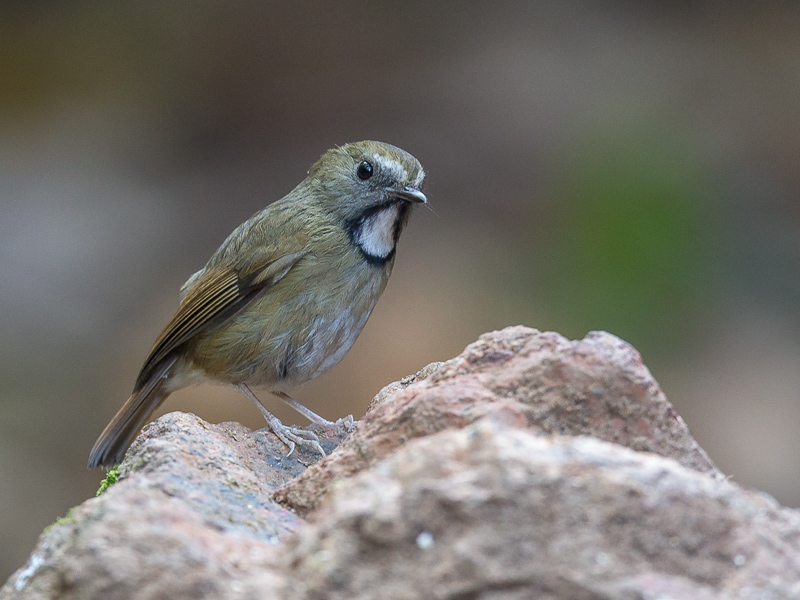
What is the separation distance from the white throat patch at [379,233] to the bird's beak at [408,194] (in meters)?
0.08

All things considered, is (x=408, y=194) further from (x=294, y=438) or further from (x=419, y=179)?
(x=294, y=438)

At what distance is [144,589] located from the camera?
5.84 feet

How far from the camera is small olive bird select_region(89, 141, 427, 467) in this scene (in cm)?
464

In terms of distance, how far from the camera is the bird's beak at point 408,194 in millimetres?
4770

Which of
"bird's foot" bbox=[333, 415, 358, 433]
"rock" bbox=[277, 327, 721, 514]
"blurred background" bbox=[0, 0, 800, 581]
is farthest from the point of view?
"blurred background" bbox=[0, 0, 800, 581]

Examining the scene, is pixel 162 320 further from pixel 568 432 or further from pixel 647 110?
pixel 568 432

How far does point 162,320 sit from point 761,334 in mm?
5860

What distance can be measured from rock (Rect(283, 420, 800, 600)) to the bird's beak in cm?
299

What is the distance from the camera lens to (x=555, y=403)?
2.33m

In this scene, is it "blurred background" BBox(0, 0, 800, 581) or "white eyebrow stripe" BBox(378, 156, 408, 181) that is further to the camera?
"blurred background" BBox(0, 0, 800, 581)

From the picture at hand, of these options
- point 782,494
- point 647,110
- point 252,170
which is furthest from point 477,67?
point 782,494

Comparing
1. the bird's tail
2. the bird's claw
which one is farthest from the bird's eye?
the bird's claw

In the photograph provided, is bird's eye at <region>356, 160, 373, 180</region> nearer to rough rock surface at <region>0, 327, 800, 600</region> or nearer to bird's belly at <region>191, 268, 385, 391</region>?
bird's belly at <region>191, 268, 385, 391</region>

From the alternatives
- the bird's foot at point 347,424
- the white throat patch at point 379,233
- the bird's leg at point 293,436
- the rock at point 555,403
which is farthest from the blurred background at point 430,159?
the rock at point 555,403
